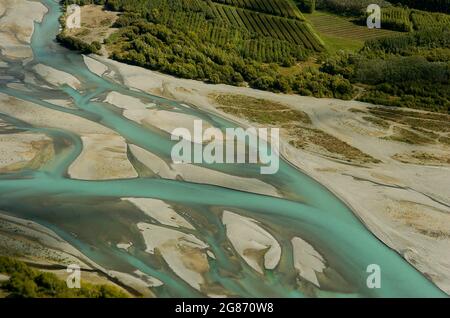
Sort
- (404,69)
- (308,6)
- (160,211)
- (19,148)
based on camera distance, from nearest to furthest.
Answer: (160,211), (19,148), (404,69), (308,6)

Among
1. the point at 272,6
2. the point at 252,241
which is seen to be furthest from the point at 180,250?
the point at 272,6

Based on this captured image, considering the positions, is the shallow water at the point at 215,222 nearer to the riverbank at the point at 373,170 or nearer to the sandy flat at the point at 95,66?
the riverbank at the point at 373,170

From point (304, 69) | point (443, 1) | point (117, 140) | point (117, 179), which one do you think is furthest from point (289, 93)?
point (443, 1)

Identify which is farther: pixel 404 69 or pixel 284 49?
pixel 284 49

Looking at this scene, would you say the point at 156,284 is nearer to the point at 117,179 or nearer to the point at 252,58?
the point at 117,179

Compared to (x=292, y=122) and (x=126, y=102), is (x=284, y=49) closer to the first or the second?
(x=292, y=122)

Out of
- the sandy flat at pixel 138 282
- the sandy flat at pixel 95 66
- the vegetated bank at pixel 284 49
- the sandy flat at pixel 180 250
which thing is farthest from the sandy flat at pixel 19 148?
the vegetated bank at pixel 284 49
